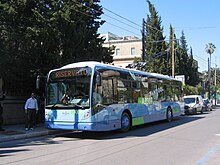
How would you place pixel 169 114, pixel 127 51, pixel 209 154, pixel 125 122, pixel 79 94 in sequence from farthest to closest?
pixel 127 51, pixel 169 114, pixel 125 122, pixel 79 94, pixel 209 154

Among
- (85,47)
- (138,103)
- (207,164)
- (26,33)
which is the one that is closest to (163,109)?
(138,103)

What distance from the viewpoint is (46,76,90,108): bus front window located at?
12.3 meters

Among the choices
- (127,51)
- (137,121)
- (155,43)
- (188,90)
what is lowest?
(137,121)

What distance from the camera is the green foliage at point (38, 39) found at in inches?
608

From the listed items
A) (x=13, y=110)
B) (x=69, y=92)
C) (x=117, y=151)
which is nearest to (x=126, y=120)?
(x=69, y=92)

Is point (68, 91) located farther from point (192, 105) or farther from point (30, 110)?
point (192, 105)

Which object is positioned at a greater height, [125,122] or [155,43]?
[155,43]

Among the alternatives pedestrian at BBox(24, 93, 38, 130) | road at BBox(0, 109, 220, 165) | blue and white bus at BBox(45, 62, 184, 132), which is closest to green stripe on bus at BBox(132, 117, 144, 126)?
blue and white bus at BBox(45, 62, 184, 132)

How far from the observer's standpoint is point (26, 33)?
50.9 ft

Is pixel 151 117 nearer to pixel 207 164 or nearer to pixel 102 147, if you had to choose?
pixel 102 147

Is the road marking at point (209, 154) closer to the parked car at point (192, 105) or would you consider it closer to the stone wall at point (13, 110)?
the stone wall at point (13, 110)

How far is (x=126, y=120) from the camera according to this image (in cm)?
1448

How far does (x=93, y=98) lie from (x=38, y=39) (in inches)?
218

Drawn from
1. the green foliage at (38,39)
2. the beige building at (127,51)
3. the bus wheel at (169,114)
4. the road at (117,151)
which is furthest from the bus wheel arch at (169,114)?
the beige building at (127,51)
